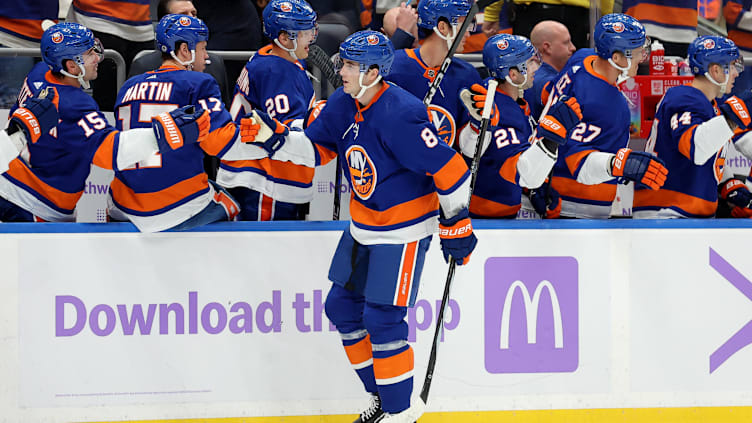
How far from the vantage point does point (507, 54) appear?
4125 millimetres

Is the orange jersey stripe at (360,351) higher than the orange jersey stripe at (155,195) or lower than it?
lower

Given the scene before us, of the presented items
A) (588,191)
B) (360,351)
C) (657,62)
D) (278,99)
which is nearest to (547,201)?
(588,191)

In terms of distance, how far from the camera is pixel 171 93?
3902mm

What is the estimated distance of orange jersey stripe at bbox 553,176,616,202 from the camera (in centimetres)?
425

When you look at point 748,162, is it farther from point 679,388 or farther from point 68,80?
point 68,80

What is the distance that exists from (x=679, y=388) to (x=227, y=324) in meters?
1.98

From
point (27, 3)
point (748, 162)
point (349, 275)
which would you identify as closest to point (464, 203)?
point (349, 275)

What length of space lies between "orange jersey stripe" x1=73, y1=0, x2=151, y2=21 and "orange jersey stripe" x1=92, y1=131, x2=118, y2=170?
1775mm

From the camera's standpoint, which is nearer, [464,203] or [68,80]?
[464,203]

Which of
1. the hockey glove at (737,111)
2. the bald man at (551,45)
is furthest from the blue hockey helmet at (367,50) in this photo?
the bald man at (551,45)

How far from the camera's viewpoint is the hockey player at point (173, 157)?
3.82m

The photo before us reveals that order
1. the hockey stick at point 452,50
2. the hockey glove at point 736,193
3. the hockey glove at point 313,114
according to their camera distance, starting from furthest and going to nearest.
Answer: the hockey glove at point 736,193, the hockey glove at point 313,114, the hockey stick at point 452,50

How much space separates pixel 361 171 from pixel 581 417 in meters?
1.51

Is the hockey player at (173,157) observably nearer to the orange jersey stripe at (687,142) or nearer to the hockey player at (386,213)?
the hockey player at (386,213)
